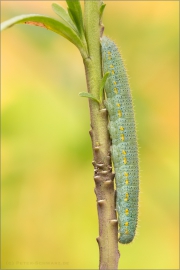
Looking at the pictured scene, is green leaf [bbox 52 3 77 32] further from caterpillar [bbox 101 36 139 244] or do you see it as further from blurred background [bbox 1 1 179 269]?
blurred background [bbox 1 1 179 269]

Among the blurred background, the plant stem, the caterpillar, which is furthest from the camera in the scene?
the blurred background

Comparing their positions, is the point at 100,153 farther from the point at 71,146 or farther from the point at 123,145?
the point at 71,146

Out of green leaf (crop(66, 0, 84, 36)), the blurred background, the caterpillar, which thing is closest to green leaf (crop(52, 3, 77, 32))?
green leaf (crop(66, 0, 84, 36))

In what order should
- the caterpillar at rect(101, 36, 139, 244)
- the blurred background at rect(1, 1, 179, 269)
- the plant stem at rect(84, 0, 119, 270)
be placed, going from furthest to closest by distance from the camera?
the blurred background at rect(1, 1, 179, 269), the caterpillar at rect(101, 36, 139, 244), the plant stem at rect(84, 0, 119, 270)

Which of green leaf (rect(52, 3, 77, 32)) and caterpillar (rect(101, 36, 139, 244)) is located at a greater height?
green leaf (rect(52, 3, 77, 32))

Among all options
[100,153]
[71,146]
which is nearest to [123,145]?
[100,153]

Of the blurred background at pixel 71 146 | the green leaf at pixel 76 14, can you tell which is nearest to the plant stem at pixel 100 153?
the green leaf at pixel 76 14
